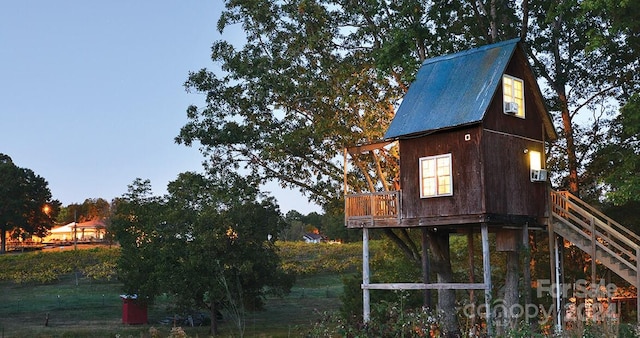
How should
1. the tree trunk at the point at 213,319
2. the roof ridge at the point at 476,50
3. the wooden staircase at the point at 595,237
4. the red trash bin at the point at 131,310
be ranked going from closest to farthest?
the wooden staircase at the point at 595,237
the roof ridge at the point at 476,50
the tree trunk at the point at 213,319
the red trash bin at the point at 131,310

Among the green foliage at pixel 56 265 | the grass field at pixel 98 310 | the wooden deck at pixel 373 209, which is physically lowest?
the grass field at pixel 98 310

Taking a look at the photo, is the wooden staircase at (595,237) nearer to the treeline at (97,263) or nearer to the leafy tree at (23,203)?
the treeline at (97,263)

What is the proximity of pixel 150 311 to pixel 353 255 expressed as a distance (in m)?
22.6

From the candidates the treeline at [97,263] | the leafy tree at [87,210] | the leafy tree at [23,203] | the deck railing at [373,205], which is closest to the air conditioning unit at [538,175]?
the deck railing at [373,205]

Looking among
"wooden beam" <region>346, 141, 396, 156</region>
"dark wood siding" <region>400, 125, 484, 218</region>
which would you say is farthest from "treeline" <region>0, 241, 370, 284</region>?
"dark wood siding" <region>400, 125, 484, 218</region>

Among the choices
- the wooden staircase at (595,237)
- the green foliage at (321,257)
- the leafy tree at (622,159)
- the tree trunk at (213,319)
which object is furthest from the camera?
the green foliage at (321,257)

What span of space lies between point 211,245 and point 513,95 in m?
14.2

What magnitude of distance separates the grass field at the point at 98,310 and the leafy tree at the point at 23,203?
27.8 m

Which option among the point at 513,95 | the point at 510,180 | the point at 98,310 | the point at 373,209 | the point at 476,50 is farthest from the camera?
the point at 98,310

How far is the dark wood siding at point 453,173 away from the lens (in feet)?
64.1

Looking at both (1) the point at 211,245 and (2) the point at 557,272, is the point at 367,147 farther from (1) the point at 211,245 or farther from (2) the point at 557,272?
(1) the point at 211,245

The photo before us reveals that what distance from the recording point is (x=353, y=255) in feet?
189

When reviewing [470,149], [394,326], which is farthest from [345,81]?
[394,326]

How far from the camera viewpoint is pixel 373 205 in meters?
21.8
